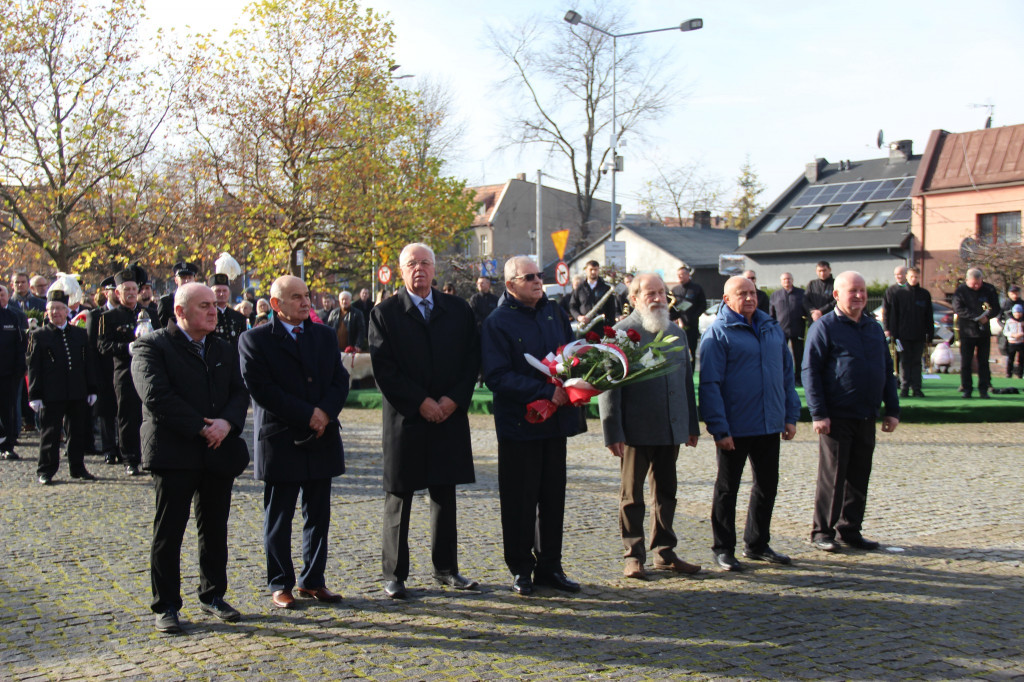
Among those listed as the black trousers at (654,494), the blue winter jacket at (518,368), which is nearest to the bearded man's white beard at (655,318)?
the blue winter jacket at (518,368)

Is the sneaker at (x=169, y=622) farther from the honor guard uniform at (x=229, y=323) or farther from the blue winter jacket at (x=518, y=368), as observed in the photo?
the honor guard uniform at (x=229, y=323)

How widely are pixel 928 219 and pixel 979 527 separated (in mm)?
34074

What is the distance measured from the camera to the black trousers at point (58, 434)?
10023 mm

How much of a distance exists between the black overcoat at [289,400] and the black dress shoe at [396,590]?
76 centimetres

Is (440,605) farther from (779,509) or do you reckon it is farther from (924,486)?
(924,486)

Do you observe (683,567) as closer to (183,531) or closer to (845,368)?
(845,368)

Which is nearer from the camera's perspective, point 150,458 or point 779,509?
point 150,458

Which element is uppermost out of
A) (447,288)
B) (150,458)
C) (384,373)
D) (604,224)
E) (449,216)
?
(604,224)

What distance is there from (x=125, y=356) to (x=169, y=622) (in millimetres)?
5681

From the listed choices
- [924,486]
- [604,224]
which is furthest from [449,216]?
[604,224]

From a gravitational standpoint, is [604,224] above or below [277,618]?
above

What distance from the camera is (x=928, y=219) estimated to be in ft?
126

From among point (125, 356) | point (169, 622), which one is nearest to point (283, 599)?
point (169, 622)

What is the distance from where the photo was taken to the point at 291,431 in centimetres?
573
